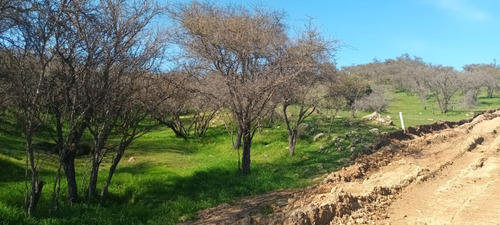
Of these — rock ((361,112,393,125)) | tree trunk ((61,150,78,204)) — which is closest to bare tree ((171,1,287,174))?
tree trunk ((61,150,78,204))

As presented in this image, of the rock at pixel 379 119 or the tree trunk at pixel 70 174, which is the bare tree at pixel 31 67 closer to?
the tree trunk at pixel 70 174

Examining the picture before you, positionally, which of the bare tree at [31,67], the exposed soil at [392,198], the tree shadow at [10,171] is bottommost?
the exposed soil at [392,198]

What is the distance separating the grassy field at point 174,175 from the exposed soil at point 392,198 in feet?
3.59

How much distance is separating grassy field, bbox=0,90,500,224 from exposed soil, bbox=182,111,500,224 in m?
1.10

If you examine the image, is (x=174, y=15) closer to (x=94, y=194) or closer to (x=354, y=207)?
(x=94, y=194)

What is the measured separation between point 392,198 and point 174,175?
6.87m

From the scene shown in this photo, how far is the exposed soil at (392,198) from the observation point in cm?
754

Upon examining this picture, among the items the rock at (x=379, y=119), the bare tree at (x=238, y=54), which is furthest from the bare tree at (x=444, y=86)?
the bare tree at (x=238, y=54)

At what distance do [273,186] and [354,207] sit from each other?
13.2 feet

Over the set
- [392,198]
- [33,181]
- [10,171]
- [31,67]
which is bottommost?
[392,198]

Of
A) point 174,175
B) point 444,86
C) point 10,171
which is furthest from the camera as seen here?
point 444,86

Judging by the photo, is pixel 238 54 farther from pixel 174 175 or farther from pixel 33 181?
pixel 33 181

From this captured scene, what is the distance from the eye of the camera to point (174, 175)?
44.1ft

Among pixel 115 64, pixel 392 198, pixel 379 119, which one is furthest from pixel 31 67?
pixel 379 119
